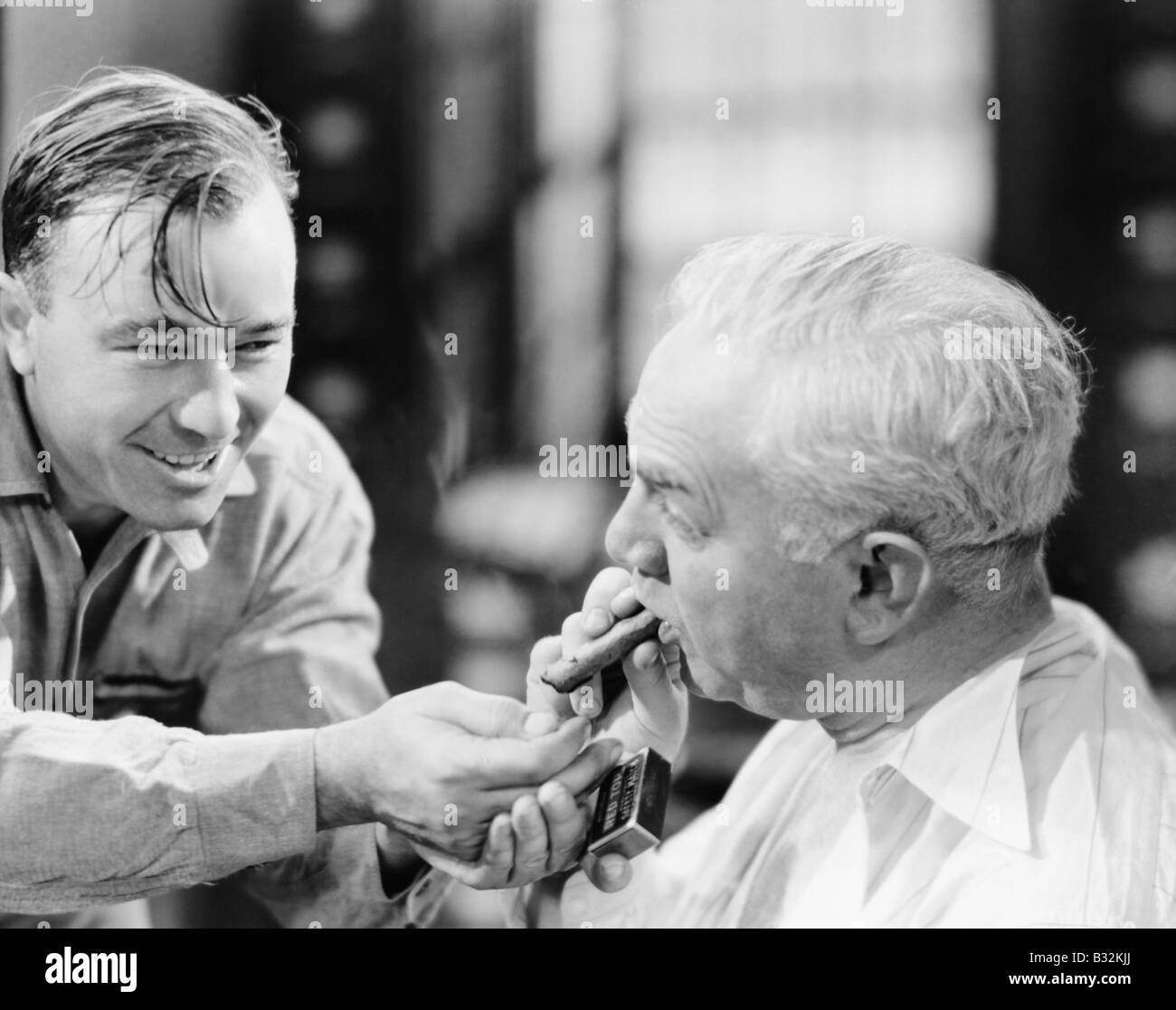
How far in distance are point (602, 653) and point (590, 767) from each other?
0.18m

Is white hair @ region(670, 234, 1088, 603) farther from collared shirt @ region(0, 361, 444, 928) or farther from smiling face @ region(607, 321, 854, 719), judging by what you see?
collared shirt @ region(0, 361, 444, 928)

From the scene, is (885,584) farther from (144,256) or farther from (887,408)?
(144,256)

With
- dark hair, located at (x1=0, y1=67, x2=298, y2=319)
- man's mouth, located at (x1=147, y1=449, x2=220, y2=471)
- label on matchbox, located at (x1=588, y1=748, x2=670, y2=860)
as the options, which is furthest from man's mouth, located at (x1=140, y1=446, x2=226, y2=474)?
label on matchbox, located at (x1=588, y1=748, x2=670, y2=860)

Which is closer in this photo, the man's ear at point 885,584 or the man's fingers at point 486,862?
the man's ear at point 885,584

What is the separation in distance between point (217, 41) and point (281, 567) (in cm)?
92

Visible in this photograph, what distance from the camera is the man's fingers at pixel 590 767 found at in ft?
7.21

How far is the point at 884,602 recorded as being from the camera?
2.06 meters

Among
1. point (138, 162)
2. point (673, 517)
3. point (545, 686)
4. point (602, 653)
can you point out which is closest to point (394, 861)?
point (545, 686)

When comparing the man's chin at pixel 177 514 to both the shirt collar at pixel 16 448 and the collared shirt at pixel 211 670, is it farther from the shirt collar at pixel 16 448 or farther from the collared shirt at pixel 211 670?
the shirt collar at pixel 16 448

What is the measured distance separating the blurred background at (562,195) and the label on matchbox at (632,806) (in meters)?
0.16

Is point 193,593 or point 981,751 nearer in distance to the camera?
point 981,751

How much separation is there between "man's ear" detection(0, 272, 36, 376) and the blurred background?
13.5 inches

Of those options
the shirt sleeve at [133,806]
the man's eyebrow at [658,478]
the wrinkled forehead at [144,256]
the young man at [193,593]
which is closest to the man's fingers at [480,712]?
the young man at [193,593]

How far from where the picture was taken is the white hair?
195 cm
